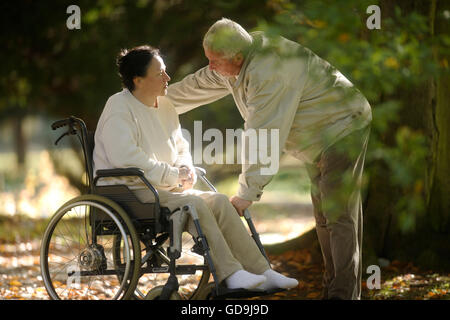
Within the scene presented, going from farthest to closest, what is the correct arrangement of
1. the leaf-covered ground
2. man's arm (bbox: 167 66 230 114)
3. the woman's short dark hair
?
1. the leaf-covered ground
2. man's arm (bbox: 167 66 230 114)
3. the woman's short dark hair

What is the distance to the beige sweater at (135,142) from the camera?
3609 millimetres

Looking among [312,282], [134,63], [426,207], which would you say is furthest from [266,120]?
[426,207]

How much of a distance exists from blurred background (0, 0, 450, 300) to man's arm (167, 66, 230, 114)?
18.8 inches

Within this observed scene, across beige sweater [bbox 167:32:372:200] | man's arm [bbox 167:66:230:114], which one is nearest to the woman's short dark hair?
man's arm [bbox 167:66:230:114]

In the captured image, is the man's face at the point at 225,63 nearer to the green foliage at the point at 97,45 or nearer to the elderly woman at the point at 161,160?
the elderly woman at the point at 161,160

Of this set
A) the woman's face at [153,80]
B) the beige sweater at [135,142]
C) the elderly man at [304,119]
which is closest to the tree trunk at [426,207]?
the elderly man at [304,119]

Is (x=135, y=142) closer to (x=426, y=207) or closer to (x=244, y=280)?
(x=244, y=280)

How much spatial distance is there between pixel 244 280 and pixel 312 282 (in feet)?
6.02

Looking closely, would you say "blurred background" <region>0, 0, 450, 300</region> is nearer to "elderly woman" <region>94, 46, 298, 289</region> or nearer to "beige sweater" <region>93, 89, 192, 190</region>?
"elderly woman" <region>94, 46, 298, 289</region>

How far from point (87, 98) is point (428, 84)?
3317 millimetres

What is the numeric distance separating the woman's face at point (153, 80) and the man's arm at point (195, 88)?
11.0 inches

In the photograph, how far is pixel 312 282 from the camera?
5086 millimetres

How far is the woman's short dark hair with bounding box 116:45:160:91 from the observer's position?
12.5 feet

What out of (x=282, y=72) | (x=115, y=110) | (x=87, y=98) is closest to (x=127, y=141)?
(x=115, y=110)
